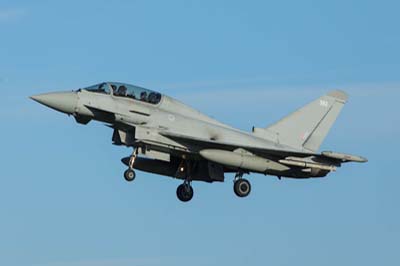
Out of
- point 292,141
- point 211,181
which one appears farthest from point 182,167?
point 292,141

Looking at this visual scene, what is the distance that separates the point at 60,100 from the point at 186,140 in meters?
4.39

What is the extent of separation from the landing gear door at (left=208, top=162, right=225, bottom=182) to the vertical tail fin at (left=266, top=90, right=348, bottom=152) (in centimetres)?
231

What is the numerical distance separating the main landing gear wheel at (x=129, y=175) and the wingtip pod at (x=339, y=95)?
9362 mm

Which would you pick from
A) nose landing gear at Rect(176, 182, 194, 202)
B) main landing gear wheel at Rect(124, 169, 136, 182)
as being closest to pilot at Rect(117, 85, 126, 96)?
main landing gear wheel at Rect(124, 169, 136, 182)

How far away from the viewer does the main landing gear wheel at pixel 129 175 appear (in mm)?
42438

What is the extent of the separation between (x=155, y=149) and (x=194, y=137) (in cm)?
135

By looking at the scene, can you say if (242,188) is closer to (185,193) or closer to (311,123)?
(185,193)

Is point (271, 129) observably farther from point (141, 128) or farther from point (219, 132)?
point (141, 128)

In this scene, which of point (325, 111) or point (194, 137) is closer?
point (194, 137)

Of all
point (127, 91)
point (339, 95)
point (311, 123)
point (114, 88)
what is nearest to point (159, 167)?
point (127, 91)

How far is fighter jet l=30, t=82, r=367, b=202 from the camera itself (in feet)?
142

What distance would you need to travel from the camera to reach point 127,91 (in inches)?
1726

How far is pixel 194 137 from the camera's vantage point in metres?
43.9

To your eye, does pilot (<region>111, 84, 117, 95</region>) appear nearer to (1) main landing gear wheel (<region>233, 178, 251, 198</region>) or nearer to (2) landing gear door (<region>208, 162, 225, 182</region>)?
(2) landing gear door (<region>208, 162, 225, 182</region>)
